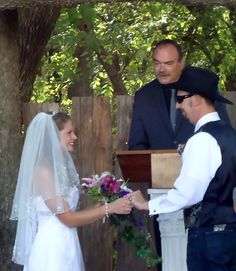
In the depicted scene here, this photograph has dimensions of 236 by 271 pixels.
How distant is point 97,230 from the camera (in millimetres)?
8125

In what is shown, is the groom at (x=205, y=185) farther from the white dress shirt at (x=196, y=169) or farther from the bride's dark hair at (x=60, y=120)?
the bride's dark hair at (x=60, y=120)

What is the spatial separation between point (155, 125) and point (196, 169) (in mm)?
2043

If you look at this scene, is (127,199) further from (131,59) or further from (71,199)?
(131,59)

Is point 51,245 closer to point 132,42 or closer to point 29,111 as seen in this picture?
point 29,111

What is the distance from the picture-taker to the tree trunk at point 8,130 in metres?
7.74

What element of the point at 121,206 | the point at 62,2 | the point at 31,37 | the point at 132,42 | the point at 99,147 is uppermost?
the point at 132,42

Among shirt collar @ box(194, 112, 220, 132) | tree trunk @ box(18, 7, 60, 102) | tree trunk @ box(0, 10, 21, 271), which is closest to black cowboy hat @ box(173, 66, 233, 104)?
shirt collar @ box(194, 112, 220, 132)

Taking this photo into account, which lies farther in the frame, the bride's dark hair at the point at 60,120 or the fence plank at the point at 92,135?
the fence plank at the point at 92,135

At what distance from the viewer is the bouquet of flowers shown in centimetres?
643

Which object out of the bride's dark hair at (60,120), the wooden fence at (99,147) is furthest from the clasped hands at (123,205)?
the wooden fence at (99,147)

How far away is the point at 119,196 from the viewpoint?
6430 millimetres

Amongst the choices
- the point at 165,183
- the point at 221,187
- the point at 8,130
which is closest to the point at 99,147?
the point at 8,130

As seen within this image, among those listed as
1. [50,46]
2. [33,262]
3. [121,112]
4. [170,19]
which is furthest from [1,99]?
[170,19]

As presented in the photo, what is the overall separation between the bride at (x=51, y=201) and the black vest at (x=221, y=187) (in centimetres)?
88
